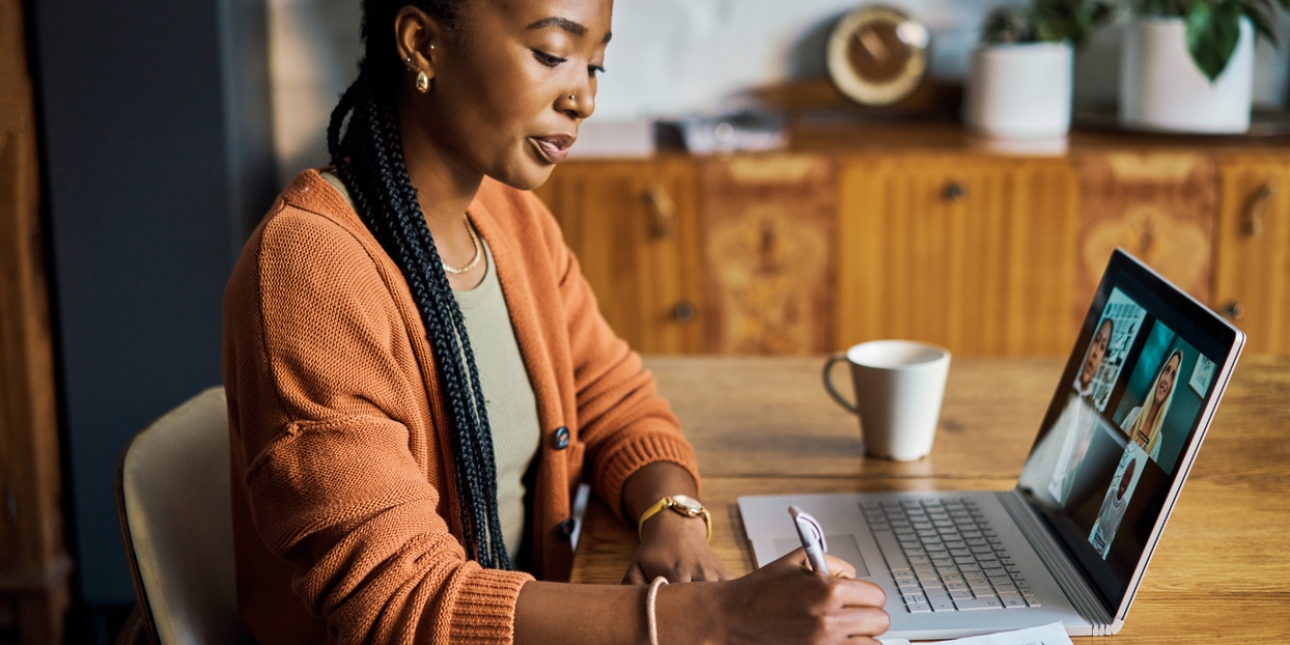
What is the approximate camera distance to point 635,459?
1167 millimetres

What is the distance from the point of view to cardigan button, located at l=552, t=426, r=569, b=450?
1.17 m

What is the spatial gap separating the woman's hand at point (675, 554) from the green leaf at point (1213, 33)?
1.81 m

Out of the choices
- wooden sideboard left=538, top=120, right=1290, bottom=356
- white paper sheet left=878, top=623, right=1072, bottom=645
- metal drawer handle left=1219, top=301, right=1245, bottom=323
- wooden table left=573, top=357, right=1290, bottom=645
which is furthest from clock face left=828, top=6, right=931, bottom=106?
white paper sheet left=878, top=623, right=1072, bottom=645

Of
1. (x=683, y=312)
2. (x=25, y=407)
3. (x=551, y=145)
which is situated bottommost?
(x=25, y=407)

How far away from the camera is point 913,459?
1197 millimetres

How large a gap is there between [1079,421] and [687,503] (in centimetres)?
37

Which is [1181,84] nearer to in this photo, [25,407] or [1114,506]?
[1114,506]

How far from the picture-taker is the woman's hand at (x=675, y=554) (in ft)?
3.14

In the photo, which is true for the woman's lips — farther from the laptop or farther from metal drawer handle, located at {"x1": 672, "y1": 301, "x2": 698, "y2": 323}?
metal drawer handle, located at {"x1": 672, "y1": 301, "x2": 698, "y2": 323}

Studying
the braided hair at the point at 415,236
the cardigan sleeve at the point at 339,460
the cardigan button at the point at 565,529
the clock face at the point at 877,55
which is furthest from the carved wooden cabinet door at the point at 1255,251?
the cardigan sleeve at the point at 339,460

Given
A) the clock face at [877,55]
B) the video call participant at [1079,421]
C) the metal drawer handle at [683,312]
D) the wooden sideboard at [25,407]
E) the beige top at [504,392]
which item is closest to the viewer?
the video call participant at [1079,421]

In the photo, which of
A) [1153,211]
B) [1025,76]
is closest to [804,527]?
[1153,211]

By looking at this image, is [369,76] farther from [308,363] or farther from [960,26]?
[960,26]

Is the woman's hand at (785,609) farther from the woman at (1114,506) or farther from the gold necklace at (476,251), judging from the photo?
the gold necklace at (476,251)
